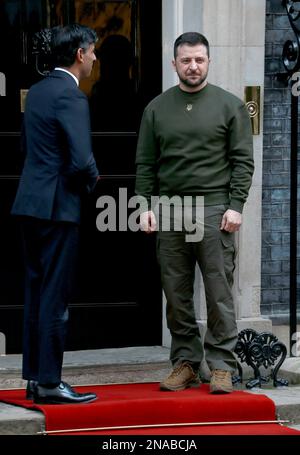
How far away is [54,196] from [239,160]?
1207mm

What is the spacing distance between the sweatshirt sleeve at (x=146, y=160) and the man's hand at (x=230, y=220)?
481 millimetres

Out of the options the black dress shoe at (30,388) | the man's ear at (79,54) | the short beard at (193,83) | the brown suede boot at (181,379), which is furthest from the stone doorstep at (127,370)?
the man's ear at (79,54)

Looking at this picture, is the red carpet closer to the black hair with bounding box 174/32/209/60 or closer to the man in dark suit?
the man in dark suit

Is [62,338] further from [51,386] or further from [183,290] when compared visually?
[183,290]

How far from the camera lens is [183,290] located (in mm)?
8781

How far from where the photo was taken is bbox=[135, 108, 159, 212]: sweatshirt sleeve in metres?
8.72

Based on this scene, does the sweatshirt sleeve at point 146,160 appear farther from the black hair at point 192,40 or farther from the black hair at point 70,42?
the black hair at point 70,42

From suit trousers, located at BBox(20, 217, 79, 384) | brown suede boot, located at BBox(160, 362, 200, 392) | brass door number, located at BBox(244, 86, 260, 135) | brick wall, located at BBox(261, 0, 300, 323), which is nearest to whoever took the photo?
suit trousers, located at BBox(20, 217, 79, 384)

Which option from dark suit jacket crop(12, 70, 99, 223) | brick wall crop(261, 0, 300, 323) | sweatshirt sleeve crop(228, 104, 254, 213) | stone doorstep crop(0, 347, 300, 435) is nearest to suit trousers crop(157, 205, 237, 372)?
sweatshirt sleeve crop(228, 104, 254, 213)

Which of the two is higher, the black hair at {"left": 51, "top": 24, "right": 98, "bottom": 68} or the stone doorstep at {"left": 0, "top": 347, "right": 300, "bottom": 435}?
the black hair at {"left": 51, "top": 24, "right": 98, "bottom": 68}

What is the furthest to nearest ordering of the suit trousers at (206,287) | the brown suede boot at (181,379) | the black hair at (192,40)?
the brown suede boot at (181,379) < the suit trousers at (206,287) < the black hair at (192,40)

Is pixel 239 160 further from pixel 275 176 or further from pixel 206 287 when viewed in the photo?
pixel 275 176

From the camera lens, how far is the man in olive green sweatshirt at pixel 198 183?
8562 millimetres

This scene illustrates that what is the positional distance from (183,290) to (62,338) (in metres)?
0.96
